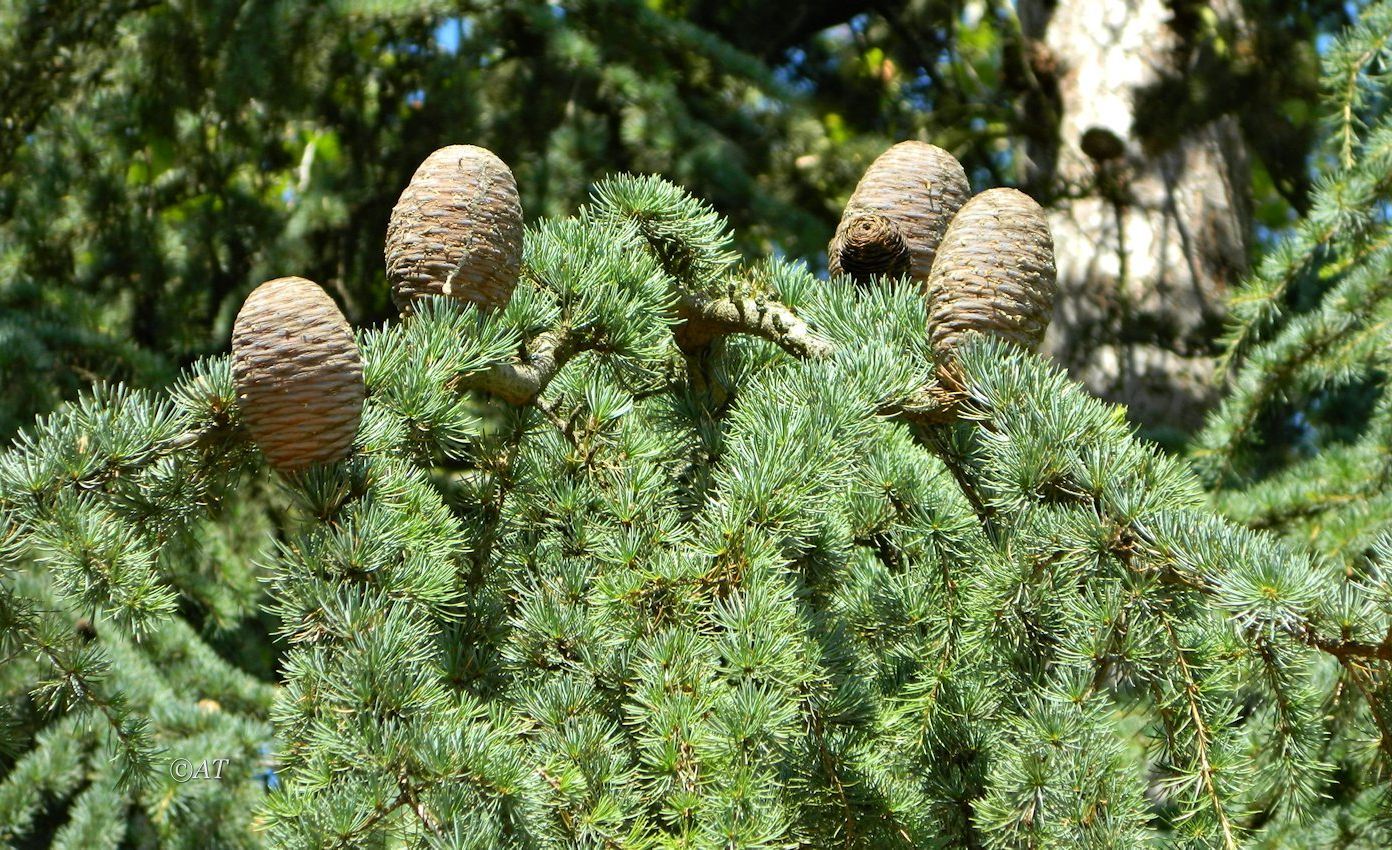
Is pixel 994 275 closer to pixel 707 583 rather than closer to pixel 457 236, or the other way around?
pixel 707 583

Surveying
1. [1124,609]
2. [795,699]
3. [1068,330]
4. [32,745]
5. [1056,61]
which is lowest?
[32,745]

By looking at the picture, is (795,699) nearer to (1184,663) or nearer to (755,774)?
(755,774)

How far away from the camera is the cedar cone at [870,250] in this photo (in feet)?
4.97

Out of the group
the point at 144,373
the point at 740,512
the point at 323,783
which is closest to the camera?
the point at 323,783

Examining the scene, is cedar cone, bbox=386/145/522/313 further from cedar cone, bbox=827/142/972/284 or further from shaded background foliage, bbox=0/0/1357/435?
shaded background foliage, bbox=0/0/1357/435

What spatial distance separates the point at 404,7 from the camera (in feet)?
10.9

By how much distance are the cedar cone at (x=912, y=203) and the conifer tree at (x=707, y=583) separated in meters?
0.04

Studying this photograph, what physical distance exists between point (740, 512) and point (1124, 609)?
354mm

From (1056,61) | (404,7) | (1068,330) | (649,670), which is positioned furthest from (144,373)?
(1056,61)

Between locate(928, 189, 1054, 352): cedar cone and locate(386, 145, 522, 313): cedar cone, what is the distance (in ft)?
1.43
